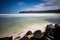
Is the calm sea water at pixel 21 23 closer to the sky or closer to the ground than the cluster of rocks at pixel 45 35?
closer to the sky

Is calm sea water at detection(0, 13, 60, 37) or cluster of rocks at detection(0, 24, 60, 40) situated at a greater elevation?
calm sea water at detection(0, 13, 60, 37)

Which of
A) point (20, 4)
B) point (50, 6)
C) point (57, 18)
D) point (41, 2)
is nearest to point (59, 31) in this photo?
point (57, 18)

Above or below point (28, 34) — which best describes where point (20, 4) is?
above

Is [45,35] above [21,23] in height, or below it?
below

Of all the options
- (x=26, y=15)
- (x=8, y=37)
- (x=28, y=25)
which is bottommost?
(x=8, y=37)

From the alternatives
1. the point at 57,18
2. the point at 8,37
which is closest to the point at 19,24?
the point at 8,37

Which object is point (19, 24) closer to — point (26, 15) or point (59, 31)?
point (26, 15)

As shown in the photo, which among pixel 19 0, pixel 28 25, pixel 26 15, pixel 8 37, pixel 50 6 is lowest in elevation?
pixel 8 37

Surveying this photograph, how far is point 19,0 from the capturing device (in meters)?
1.43

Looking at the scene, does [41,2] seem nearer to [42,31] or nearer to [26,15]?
[26,15]

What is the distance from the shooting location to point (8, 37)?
4.50 feet

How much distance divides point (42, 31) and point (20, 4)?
1.71 feet

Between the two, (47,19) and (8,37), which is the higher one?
(47,19)

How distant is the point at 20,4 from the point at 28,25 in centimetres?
34
